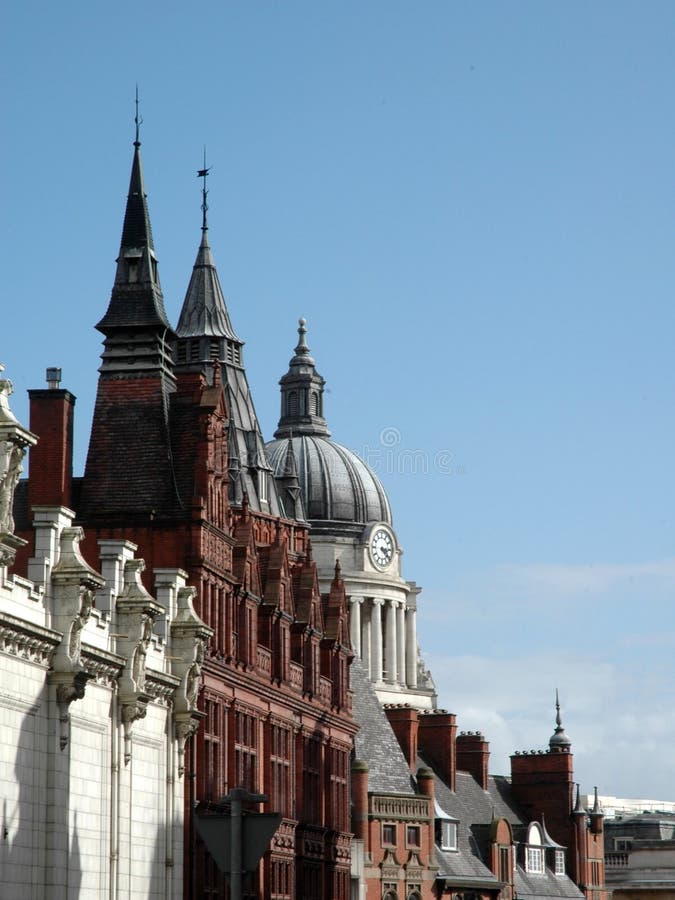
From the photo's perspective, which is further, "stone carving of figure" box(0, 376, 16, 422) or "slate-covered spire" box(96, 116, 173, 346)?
"slate-covered spire" box(96, 116, 173, 346)

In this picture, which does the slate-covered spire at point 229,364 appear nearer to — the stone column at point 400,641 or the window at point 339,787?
the window at point 339,787

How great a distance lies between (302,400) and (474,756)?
118 feet

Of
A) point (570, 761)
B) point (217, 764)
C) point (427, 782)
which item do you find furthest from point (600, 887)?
point (217, 764)

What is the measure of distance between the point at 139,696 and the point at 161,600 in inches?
286

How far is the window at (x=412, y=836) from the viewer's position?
339 feet

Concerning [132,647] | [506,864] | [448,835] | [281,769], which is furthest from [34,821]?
[506,864]

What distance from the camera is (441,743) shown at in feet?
385

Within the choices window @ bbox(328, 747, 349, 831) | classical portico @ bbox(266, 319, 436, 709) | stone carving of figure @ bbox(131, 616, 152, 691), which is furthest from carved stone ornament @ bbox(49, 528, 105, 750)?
classical portico @ bbox(266, 319, 436, 709)

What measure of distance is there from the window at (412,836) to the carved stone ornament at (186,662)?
41.2 m

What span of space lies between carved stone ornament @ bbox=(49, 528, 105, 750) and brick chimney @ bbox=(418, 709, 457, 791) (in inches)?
2671

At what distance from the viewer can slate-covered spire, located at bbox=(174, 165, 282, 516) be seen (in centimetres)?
10606

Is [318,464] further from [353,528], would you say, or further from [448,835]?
[448,835]

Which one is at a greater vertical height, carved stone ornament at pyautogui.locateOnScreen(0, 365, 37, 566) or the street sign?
carved stone ornament at pyautogui.locateOnScreen(0, 365, 37, 566)

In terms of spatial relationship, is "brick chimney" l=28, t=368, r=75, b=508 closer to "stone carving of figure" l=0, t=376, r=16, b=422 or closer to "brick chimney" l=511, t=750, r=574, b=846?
"stone carving of figure" l=0, t=376, r=16, b=422
